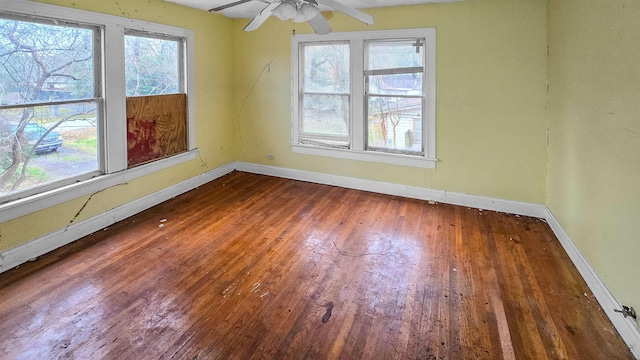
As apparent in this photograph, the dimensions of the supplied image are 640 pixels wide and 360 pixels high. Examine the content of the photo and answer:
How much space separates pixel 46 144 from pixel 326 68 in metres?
3.24

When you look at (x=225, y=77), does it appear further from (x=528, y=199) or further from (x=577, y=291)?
(x=577, y=291)

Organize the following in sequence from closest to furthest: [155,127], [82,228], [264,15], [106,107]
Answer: [264,15] → [82,228] → [106,107] → [155,127]

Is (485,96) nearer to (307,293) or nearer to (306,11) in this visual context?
(306,11)

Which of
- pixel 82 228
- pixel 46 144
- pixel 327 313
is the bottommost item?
pixel 327 313

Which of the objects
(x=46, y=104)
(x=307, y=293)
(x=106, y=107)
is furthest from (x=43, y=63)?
(x=307, y=293)

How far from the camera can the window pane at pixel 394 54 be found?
4.31 metres

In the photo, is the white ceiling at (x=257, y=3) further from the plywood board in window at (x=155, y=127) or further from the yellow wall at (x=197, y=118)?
the plywood board in window at (x=155, y=127)

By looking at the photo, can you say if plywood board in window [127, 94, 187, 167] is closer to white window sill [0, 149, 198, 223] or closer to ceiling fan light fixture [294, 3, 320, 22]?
white window sill [0, 149, 198, 223]

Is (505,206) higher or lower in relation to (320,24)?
lower

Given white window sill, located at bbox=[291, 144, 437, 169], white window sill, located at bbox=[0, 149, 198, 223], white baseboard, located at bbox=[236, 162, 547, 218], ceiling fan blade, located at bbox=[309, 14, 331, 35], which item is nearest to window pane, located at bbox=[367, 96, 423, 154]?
white window sill, located at bbox=[291, 144, 437, 169]

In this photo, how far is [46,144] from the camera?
312 centimetres

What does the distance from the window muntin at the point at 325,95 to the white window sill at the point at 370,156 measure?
4.4 inches

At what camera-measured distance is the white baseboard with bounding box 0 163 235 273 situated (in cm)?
288

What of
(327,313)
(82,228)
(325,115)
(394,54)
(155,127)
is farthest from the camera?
(325,115)
